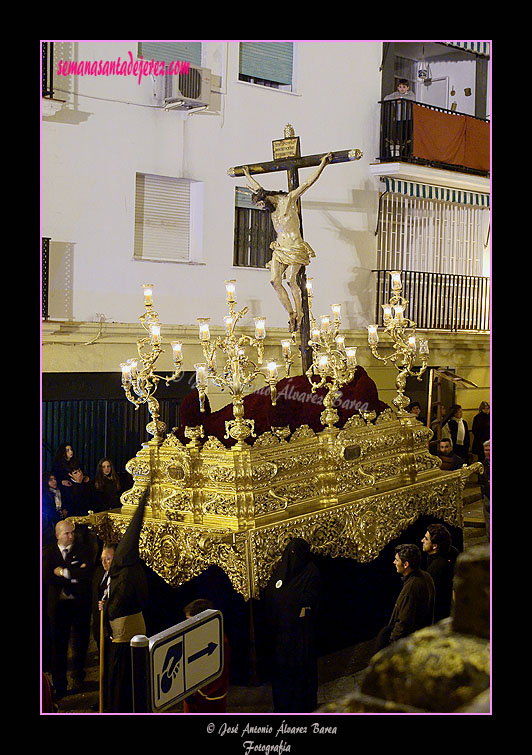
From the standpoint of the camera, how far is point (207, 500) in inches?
262

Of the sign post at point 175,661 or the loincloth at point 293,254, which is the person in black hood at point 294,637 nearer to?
the sign post at point 175,661

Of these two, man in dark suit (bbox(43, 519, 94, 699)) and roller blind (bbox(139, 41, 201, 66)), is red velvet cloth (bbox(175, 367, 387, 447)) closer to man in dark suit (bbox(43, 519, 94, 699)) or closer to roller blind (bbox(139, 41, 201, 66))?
man in dark suit (bbox(43, 519, 94, 699))

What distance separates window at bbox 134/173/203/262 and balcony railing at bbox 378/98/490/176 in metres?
3.27

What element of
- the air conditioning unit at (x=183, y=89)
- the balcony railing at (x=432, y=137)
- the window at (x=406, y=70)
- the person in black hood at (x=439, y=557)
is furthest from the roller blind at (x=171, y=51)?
the person in black hood at (x=439, y=557)

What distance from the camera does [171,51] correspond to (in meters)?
11.8

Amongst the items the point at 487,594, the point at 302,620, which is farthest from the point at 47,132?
the point at 487,594

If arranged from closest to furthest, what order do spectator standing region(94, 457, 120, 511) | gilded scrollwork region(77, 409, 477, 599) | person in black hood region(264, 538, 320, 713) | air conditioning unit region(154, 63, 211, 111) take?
person in black hood region(264, 538, 320, 713)
gilded scrollwork region(77, 409, 477, 599)
spectator standing region(94, 457, 120, 511)
air conditioning unit region(154, 63, 211, 111)

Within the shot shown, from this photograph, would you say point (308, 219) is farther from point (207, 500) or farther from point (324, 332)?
point (207, 500)

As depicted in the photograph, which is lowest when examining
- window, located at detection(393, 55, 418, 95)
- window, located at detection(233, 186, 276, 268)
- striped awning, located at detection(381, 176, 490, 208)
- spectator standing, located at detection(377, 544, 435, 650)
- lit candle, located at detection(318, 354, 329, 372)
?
spectator standing, located at detection(377, 544, 435, 650)

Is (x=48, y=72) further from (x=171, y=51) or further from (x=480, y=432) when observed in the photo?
(x=480, y=432)

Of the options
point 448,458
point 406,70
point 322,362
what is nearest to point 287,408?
point 322,362

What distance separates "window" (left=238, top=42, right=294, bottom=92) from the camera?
12.4 m

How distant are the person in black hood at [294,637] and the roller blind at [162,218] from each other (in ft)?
19.9

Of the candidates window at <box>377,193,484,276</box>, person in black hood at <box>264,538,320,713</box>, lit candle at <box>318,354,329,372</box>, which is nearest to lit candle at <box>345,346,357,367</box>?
lit candle at <box>318,354,329,372</box>
